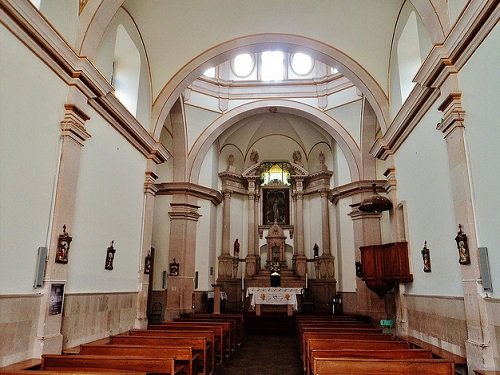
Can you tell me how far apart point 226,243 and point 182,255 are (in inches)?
135

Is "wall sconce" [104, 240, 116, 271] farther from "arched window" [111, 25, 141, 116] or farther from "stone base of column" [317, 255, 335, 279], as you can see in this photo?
"stone base of column" [317, 255, 335, 279]

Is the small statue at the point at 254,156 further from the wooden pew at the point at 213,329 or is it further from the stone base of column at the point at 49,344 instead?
the stone base of column at the point at 49,344

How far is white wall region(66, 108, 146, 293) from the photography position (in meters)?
6.53

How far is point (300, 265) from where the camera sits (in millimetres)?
16516

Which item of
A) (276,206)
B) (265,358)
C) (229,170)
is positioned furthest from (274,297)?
(229,170)

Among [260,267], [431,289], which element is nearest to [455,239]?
[431,289]

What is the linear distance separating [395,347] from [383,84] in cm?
601

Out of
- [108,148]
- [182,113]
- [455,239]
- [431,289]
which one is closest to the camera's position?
[455,239]

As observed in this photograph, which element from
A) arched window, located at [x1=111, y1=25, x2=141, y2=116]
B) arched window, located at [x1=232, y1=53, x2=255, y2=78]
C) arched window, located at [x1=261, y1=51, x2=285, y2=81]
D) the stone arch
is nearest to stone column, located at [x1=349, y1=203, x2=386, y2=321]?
the stone arch

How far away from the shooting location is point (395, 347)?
5535mm

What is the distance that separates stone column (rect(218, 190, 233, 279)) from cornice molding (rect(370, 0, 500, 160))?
32.3 ft

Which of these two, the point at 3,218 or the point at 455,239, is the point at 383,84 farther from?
the point at 3,218

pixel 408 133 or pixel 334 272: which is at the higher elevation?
pixel 408 133

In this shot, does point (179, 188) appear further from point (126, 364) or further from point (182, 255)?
point (126, 364)
